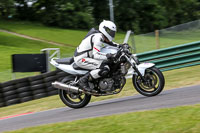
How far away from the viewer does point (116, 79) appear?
766 centimetres

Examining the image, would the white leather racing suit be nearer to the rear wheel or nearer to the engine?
the engine

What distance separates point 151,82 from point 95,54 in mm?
1294

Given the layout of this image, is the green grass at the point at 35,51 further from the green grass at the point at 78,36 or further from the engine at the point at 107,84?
the engine at the point at 107,84

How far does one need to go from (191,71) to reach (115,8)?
33623 mm

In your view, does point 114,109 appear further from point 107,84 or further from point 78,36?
point 78,36

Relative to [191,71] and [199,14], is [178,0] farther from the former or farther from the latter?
[191,71]

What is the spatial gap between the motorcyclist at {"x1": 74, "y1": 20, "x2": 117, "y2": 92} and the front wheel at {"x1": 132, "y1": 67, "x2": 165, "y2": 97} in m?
0.71

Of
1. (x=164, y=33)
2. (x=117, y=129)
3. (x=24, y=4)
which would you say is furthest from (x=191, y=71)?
(x=24, y=4)

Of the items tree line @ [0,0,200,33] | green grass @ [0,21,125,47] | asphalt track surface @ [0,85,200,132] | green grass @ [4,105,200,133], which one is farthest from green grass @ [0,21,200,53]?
green grass @ [4,105,200,133]

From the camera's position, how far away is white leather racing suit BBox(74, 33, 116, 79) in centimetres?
759

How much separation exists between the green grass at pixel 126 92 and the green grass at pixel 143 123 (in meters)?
3.17

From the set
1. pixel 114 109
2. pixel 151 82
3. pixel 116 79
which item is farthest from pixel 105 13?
pixel 114 109

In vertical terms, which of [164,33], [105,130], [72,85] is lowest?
[105,130]

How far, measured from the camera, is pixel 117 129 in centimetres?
513
